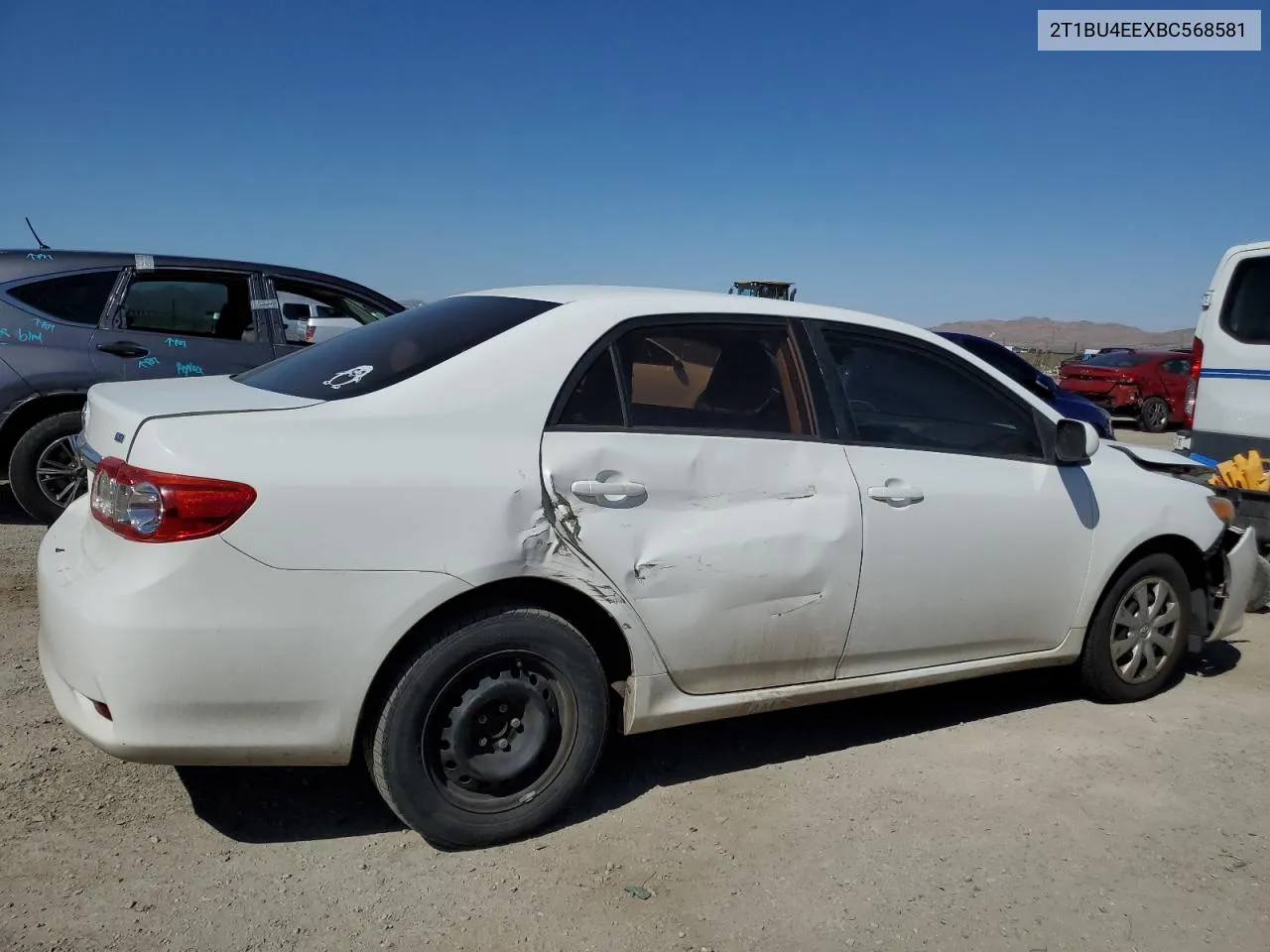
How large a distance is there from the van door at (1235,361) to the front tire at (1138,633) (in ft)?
11.5

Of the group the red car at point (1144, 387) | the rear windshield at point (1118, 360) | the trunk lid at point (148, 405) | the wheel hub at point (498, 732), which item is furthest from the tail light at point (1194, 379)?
the rear windshield at point (1118, 360)

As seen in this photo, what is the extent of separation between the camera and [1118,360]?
19094 millimetres

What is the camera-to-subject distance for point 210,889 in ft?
9.36

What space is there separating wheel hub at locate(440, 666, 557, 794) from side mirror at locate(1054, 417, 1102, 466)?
2.25 metres

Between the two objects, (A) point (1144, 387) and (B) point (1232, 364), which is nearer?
(B) point (1232, 364)

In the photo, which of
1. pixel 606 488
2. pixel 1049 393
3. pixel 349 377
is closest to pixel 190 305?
pixel 349 377

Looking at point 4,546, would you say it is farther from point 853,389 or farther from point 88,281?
point 853,389

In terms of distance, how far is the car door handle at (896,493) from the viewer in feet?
11.9

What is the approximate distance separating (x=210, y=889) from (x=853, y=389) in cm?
259

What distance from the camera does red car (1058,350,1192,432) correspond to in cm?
1825

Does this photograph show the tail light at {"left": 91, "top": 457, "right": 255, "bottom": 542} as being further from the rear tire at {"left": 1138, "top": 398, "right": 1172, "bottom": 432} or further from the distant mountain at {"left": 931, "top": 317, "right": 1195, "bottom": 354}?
the distant mountain at {"left": 931, "top": 317, "right": 1195, "bottom": 354}

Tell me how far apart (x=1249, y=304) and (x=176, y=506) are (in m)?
7.53

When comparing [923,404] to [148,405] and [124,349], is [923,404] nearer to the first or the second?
[148,405]

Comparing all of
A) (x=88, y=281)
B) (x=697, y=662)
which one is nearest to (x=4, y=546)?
(x=88, y=281)
